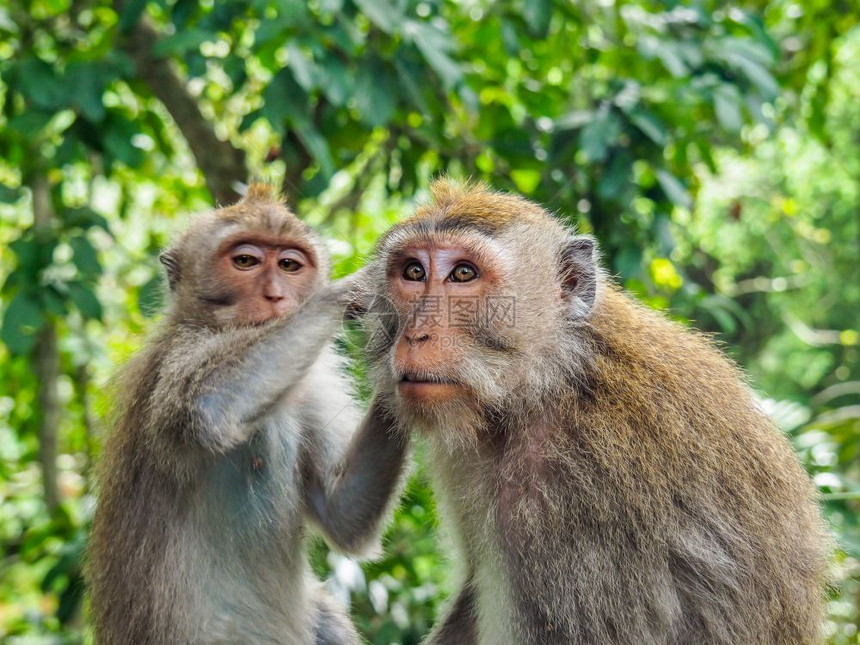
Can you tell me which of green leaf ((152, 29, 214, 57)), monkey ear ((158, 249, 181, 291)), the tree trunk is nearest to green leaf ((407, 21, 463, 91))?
green leaf ((152, 29, 214, 57))

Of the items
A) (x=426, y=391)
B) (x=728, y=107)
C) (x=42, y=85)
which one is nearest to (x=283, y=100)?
(x=42, y=85)

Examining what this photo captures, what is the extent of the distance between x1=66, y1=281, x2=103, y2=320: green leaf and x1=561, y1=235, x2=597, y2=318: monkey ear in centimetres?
248

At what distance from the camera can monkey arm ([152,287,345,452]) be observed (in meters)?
3.49

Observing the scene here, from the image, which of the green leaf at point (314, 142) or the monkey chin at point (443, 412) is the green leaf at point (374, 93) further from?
the monkey chin at point (443, 412)

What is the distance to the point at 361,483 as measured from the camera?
3928 mm

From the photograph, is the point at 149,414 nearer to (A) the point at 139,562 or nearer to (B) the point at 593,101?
(A) the point at 139,562

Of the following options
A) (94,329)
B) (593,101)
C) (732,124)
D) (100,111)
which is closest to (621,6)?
(593,101)

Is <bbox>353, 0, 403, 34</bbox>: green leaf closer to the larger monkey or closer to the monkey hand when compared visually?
the larger monkey

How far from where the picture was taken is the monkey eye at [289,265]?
4020 mm

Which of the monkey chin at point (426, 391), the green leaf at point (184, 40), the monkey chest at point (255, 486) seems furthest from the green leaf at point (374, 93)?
the monkey chin at point (426, 391)

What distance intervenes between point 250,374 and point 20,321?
174 cm

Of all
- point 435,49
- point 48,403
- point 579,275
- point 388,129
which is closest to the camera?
point 579,275

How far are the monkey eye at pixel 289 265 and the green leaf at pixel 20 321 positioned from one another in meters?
1.44

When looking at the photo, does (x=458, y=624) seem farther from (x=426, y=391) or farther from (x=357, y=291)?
(x=357, y=291)
